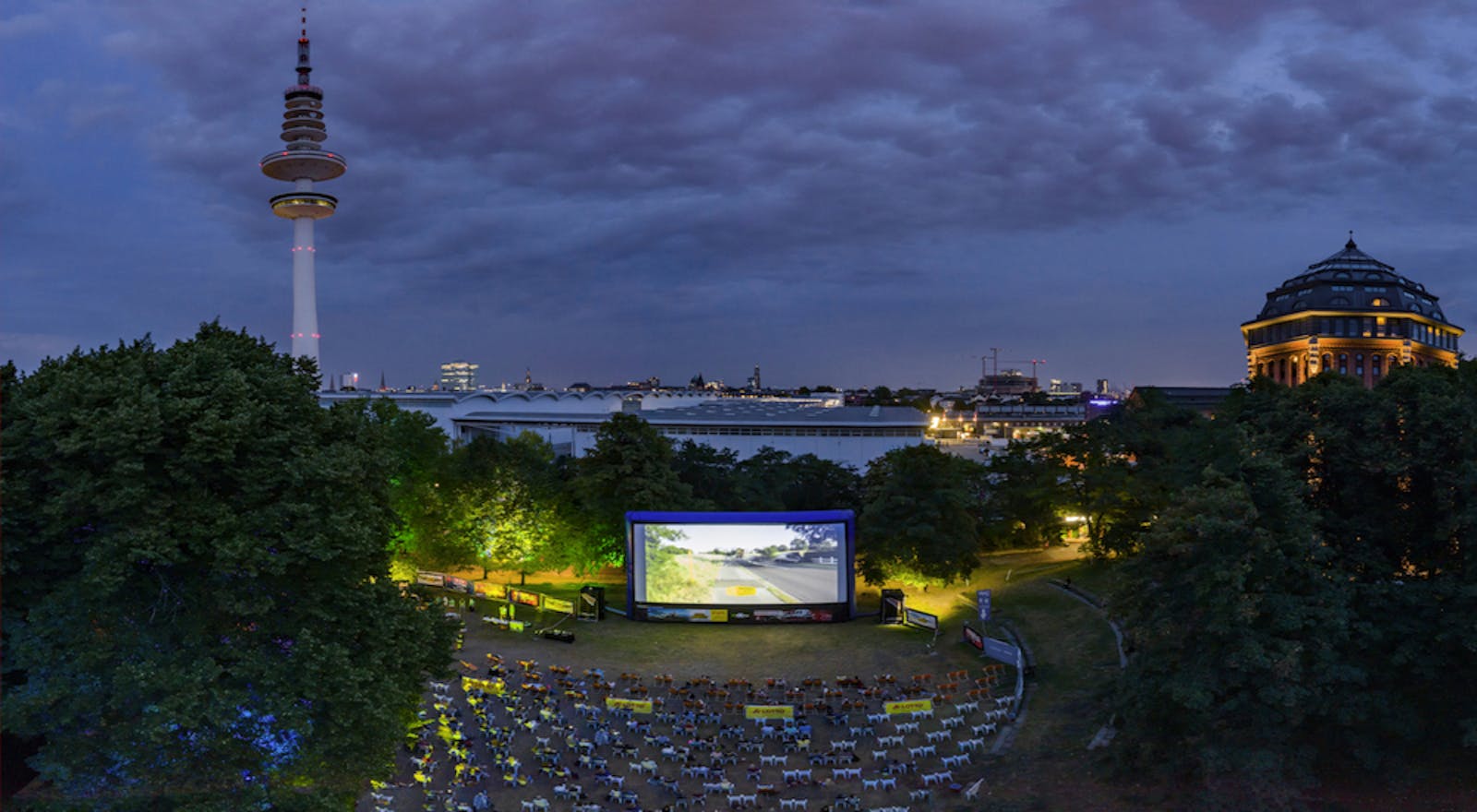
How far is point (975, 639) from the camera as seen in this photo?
35.4 m

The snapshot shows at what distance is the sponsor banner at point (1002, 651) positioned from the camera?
33.3 meters

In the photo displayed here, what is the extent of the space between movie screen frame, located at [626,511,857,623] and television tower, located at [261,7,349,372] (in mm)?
88130

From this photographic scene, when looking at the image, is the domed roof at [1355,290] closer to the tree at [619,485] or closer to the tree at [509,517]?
the tree at [619,485]

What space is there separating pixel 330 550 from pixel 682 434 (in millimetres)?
61654

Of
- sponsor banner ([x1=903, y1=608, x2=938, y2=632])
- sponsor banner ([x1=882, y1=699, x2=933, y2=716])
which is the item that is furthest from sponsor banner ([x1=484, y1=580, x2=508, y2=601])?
sponsor banner ([x1=882, y1=699, x2=933, y2=716])

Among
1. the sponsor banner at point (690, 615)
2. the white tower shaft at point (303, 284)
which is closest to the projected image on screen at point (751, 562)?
the sponsor banner at point (690, 615)

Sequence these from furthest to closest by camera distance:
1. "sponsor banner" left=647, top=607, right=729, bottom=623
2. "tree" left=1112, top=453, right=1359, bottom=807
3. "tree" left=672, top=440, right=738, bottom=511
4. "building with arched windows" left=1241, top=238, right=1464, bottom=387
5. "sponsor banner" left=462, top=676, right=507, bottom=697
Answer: "building with arched windows" left=1241, top=238, right=1464, bottom=387 < "tree" left=672, top=440, right=738, bottom=511 < "sponsor banner" left=647, top=607, right=729, bottom=623 < "sponsor banner" left=462, top=676, right=507, bottom=697 < "tree" left=1112, top=453, right=1359, bottom=807

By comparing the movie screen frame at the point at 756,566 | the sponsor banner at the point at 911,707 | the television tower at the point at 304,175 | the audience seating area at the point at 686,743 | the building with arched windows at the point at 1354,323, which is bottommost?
the audience seating area at the point at 686,743

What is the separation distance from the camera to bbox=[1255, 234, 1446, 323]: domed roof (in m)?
87.8

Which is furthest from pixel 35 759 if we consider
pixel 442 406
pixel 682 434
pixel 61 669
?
pixel 442 406

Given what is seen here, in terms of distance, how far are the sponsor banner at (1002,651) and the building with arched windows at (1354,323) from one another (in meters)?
69.0

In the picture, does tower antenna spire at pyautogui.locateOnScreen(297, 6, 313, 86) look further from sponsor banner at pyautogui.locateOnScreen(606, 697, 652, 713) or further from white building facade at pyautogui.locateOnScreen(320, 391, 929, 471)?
sponsor banner at pyautogui.locateOnScreen(606, 697, 652, 713)

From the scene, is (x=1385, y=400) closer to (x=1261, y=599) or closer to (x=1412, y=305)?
(x=1261, y=599)

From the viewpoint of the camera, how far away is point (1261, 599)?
19.6 m
